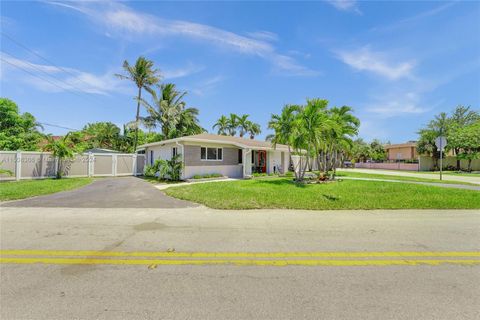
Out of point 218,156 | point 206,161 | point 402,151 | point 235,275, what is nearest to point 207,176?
point 206,161

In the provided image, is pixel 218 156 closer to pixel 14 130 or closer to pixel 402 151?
pixel 14 130

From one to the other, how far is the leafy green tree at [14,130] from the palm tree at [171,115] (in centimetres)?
1197

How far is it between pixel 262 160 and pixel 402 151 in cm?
4309

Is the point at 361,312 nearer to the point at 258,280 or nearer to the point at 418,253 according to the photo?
the point at 258,280

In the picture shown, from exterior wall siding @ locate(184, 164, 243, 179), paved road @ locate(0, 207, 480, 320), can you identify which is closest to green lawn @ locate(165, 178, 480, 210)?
paved road @ locate(0, 207, 480, 320)

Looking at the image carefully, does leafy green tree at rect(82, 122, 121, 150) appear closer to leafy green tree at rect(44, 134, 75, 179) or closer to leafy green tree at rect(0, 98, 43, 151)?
leafy green tree at rect(0, 98, 43, 151)

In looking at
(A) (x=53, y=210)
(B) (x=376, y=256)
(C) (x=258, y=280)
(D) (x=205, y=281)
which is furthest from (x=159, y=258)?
(A) (x=53, y=210)

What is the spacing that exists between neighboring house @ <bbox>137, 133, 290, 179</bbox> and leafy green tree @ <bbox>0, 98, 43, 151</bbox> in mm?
13750

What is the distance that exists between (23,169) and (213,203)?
16045 millimetres

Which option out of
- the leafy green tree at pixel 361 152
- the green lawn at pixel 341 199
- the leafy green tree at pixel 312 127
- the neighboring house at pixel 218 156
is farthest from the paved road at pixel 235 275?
the leafy green tree at pixel 361 152

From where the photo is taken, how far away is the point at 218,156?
59.6 feet

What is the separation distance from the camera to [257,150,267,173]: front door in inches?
815

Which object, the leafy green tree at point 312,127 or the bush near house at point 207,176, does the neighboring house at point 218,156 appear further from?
the leafy green tree at point 312,127

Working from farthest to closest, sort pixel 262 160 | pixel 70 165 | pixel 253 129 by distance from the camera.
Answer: pixel 253 129 → pixel 262 160 → pixel 70 165
